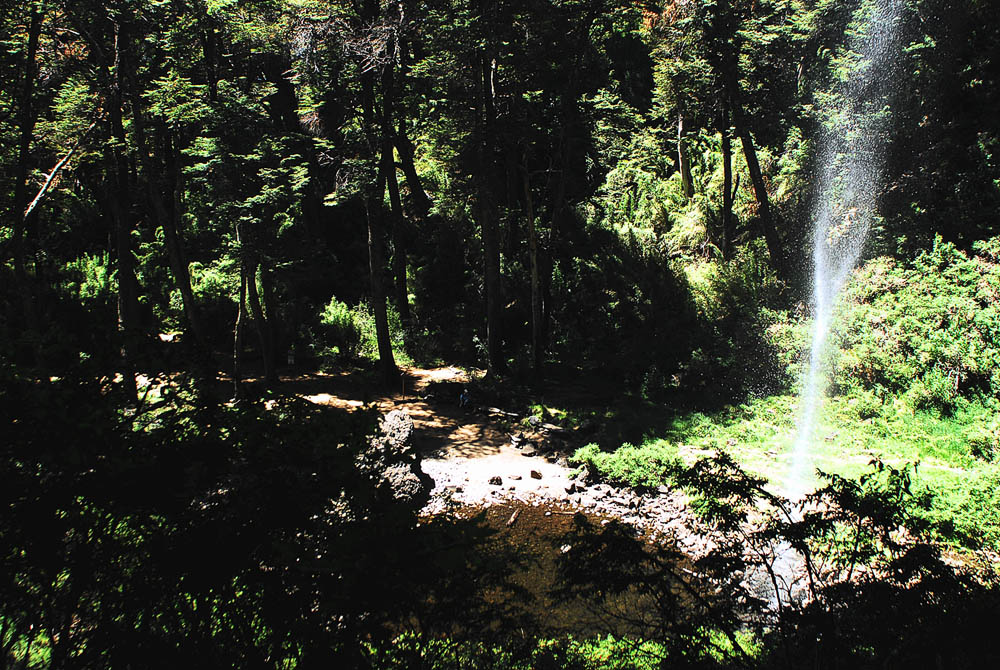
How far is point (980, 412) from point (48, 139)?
856 inches

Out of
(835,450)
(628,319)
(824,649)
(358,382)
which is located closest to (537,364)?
(628,319)

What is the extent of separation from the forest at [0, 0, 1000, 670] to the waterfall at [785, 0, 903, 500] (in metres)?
0.10

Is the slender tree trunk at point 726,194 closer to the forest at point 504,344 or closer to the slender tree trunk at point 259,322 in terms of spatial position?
the forest at point 504,344

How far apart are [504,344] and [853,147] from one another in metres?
11.3

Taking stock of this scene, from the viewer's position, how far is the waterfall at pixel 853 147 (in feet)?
50.9

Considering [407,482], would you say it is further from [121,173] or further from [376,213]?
[121,173]

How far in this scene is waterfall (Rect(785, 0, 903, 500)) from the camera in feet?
50.9

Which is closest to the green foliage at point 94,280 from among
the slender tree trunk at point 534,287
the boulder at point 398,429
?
the boulder at point 398,429

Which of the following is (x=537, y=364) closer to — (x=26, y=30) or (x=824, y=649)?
(x=824, y=649)

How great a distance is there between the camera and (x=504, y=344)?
18.7m

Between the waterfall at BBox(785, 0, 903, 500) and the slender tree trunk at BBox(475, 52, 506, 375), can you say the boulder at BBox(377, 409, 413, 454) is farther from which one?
the waterfall at BBox(785, 0, 903, 500)

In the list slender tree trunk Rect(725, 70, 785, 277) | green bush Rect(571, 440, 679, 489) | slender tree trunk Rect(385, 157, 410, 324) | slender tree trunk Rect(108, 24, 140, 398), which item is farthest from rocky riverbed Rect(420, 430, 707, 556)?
slender tree trunk Rect(725, 70, 785, 277)

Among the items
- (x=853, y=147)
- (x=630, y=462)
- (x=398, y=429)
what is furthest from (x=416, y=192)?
(x=630, y=462)

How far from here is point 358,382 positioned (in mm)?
16391
